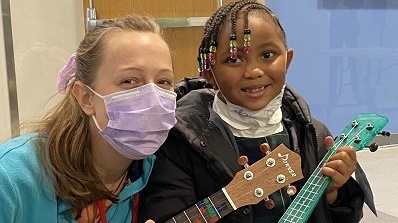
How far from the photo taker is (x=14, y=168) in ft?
3.34

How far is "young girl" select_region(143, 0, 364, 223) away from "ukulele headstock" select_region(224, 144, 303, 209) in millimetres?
50

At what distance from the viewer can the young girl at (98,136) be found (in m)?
1.04

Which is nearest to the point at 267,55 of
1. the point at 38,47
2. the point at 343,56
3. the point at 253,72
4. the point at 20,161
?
the point at 253,72

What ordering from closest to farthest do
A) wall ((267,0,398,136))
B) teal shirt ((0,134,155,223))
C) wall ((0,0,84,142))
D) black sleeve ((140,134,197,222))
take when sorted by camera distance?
teal shirt ((0,134,155,223)), black sleeve ((140,134,197,222)), wall ((0,0,84,142)), wall ((267,0,398,136))

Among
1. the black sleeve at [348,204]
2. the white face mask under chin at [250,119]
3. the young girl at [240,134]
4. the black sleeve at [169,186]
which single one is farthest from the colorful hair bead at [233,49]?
the black sleeve at [348,204]

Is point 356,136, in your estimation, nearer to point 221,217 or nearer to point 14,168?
point 221,217

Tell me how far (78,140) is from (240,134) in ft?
1.17

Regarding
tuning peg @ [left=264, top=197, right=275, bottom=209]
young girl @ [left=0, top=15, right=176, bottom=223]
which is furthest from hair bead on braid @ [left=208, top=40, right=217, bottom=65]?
tuning peg @ [left=264, top=197, right=275, bottom=209]

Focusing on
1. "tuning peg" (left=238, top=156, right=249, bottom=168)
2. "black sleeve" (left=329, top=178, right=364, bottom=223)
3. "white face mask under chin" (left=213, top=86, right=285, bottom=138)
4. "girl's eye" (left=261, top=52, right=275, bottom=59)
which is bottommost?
"black sleeve" (left=329, top=178, right=364, bottom=223)

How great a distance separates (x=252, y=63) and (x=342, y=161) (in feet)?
0.92

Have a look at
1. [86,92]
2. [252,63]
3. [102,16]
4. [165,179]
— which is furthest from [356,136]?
[102,16]

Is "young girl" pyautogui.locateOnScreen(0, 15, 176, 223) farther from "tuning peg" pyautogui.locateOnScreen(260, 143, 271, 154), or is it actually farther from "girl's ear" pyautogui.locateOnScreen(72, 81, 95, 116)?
"tuning peg" pyautogui.locateOnScreen(260, 143, 271, 154)

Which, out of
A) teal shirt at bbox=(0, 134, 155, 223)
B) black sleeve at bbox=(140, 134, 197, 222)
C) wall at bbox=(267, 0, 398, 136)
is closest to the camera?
teal shirt at bbox=(0, 134, 155, 223)

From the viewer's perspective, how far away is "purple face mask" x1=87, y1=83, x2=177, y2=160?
3.42ft
